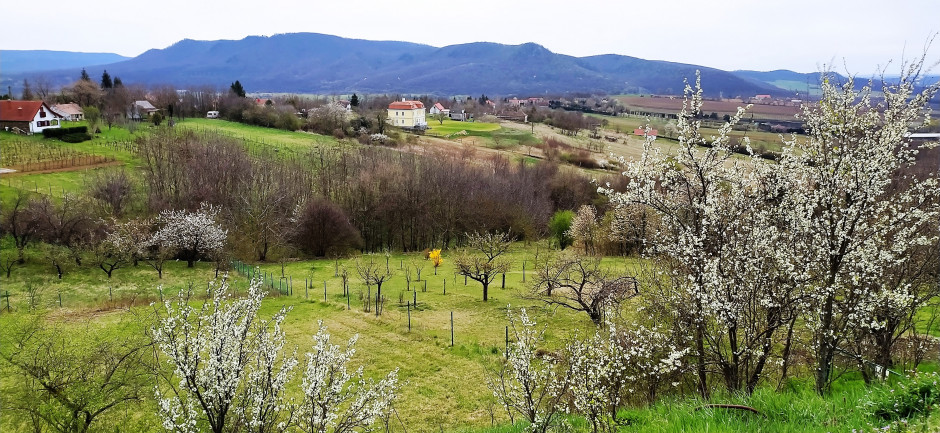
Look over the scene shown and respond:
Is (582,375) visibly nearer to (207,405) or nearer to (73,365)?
(207,405)

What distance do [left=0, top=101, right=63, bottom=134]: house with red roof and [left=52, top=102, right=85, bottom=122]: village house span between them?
13.5ft

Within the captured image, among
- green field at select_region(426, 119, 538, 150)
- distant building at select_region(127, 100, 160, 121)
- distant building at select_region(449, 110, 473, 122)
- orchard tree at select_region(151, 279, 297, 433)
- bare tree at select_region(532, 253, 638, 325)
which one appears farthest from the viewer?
distant building at select_region(449, 110, 473, 122)

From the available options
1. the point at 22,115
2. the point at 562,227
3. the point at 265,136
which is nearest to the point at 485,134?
the point at 265,136

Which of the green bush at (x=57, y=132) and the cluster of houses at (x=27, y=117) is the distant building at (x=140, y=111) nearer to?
the cluster of houses at (x=27, y=117)

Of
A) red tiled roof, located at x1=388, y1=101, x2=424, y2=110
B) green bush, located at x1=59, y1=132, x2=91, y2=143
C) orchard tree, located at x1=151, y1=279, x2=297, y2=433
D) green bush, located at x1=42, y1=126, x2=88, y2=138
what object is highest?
red tiled roof, located at x1=388, y1=101, x2=424, y2=110

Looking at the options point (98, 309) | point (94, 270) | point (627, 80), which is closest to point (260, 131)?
point (94, 270)

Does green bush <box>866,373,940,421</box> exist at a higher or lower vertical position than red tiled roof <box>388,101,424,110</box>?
lower

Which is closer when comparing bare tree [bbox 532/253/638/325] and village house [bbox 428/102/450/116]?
bare tree [bbox 532/253/638/325]

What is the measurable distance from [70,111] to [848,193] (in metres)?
77.0

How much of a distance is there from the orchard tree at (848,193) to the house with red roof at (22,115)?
68769 millimetres

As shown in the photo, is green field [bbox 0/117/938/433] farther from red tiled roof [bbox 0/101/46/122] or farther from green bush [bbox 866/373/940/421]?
red tiled roof [bbox 0/101/46/122]

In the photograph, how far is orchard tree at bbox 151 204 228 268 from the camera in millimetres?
33375

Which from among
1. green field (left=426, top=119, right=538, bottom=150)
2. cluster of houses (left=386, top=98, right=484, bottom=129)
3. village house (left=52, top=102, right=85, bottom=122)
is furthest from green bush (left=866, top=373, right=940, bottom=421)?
cluster of houses (left=386, top=98, right=484, bottom=129)

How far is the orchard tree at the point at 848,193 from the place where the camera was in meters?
7.54
